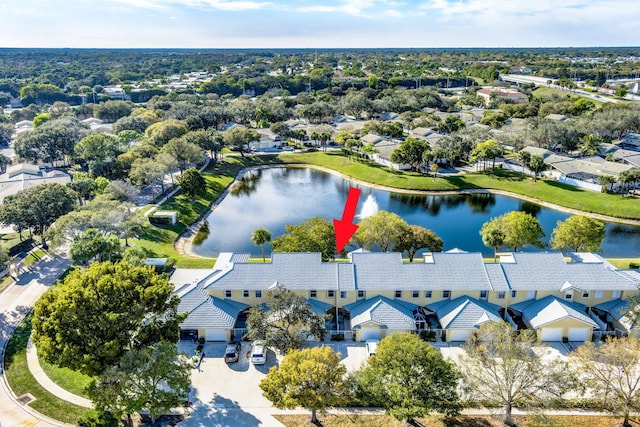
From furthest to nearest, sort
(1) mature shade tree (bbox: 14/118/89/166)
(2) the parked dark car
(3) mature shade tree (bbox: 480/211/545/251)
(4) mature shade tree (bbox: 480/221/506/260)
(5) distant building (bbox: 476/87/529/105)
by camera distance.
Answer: (5) distant building (bbox: 476/87/529/105) → (1) mature shade tree (bbox: 14/118/89/166) → (3) mature shade tree (bbox: 480/211/545/251) → (4) mature shade tree (bbox: 480/221/506/260) → (2) the parked dark car

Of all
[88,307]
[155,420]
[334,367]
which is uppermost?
[88,307]

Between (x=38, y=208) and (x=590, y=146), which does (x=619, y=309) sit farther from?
(x=590, y=146)

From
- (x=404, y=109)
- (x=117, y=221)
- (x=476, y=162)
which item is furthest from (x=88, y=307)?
(x=404, y=109)

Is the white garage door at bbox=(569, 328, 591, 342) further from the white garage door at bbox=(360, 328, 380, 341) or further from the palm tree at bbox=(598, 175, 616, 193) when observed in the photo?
the palm tree at bbox=(598, 175, 616, 193)

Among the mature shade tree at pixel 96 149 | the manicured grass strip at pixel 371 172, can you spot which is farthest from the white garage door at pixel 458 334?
the mature shade tree at pixel 96 149

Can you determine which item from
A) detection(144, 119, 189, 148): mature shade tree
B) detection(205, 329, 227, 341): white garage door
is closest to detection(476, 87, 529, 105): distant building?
detection(144, 119, 189, 148): mature shade tree

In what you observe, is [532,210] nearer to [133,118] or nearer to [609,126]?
[609,126]
